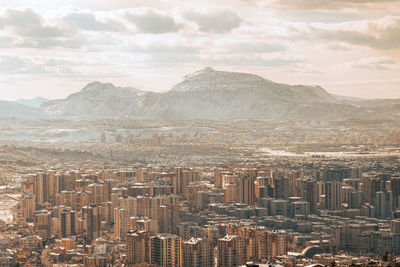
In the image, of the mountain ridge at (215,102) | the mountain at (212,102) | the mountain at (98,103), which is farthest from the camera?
the mountain at (98,103)

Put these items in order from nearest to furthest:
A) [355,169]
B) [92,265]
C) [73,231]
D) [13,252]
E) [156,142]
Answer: [92,265]
[13,252]
[73,231]
[355,169]
[156,142]

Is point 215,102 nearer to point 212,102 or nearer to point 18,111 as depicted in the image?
point 212,102

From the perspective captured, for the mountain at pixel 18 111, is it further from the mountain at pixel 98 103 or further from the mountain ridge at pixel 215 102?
the mountain at pixel 98 103

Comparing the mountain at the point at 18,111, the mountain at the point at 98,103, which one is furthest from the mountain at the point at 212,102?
the mountain at the point at 18,111

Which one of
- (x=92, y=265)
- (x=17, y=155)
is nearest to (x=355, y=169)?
(x=92, y=265)

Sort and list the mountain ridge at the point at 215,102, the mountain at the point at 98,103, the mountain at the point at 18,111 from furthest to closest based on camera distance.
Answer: the mountain at the point at 98,103, the mountain at the point at 18,111, the mountain ridge at the point at 215,102

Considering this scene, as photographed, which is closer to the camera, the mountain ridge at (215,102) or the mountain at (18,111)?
the mountain ridge at (215,102)

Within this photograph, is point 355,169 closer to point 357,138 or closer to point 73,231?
point 73,231
